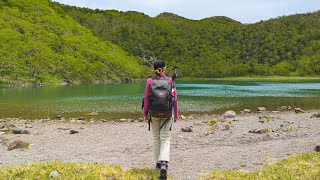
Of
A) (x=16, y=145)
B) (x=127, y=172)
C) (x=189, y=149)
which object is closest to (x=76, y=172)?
(x=127, y=172)

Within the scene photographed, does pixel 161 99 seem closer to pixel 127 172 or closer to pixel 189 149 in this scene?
pixel 127 172

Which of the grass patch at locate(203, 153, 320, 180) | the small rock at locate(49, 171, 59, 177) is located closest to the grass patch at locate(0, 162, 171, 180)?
the small rock at locate(49, 171, 59, 177)

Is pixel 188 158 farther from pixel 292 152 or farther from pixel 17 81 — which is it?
pixel 17 81

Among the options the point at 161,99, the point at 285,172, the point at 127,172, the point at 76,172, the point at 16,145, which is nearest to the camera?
the point at 161,99

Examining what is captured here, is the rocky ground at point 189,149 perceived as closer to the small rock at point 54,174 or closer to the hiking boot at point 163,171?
the hiking boot at point 163,171

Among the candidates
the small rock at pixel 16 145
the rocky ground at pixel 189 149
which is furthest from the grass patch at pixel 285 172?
the small rock at pixel 16 145

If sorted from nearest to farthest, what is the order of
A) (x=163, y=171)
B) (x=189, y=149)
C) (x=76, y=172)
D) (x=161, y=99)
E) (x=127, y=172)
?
(x=161, y=99) → (x=163, y=171) → (x=76, y=172) → (x=127, y=172) → (x=189, y=149)

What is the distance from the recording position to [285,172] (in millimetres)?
11742

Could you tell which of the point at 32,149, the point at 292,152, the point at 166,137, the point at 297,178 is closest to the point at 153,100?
the point at 166,137

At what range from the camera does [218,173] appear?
12133mm

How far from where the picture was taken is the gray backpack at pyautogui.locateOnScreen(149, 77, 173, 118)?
11242 mm

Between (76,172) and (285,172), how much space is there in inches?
282

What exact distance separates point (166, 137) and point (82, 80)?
191m

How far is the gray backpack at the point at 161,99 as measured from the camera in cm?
1124
